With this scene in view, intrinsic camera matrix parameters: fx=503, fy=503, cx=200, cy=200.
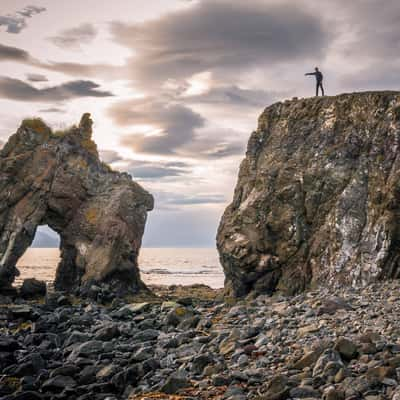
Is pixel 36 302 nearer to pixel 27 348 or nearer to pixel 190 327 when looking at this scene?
pixel 27 348

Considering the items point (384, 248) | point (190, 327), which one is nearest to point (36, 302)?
point (190, 327)

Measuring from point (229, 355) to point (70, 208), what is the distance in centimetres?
3052

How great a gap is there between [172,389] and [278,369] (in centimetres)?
301

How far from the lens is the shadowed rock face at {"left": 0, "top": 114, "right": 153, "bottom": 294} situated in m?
41.3

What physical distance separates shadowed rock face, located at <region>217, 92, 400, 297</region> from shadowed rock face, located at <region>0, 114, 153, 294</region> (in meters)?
10.5

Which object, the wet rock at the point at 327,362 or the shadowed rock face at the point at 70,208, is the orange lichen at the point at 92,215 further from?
the wet rock at the point at 327,362

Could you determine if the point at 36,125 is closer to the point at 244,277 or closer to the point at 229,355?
the point at 244,277

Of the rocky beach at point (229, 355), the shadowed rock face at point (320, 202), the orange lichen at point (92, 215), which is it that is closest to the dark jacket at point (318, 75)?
the shadowed rock face at point (320, 202)

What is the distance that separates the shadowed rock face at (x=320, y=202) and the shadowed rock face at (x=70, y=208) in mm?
10531

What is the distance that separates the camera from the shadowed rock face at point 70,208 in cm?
4134

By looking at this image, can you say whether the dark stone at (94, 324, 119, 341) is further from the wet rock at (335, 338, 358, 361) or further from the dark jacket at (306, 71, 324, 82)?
the dark jacket at (306, 71, 324, 82)

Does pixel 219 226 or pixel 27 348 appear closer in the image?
pixel 27 348

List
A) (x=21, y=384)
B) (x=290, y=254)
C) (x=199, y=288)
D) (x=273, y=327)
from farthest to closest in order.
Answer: (x=199, y=288) < (x=290, y=254) < (x=273, y=327) < (x=21, y=384)

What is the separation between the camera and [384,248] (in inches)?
1001
